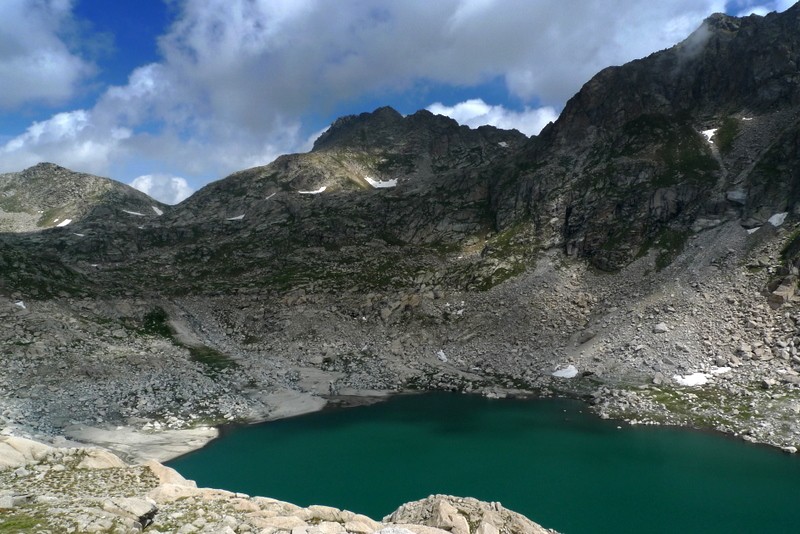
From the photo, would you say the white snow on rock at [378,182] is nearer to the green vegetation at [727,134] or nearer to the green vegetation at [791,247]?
the green vegetation at [727,134]

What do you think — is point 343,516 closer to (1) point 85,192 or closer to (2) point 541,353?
(2) point 541,353

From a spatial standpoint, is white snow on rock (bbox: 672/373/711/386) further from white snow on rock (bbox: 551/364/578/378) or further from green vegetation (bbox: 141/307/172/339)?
green vegetation (bbox: 141/307/172/339)

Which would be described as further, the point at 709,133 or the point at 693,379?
the point at 709,133

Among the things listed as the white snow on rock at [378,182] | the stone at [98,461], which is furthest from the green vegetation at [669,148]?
the stone at [98,461]

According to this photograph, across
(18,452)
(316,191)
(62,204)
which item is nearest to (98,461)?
(18,452)

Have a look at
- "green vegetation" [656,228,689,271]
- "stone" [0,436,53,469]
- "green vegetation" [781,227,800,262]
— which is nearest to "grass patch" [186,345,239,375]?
"stone" [0,436,53,469]

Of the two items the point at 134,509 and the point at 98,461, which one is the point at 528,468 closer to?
the point at 98,461
